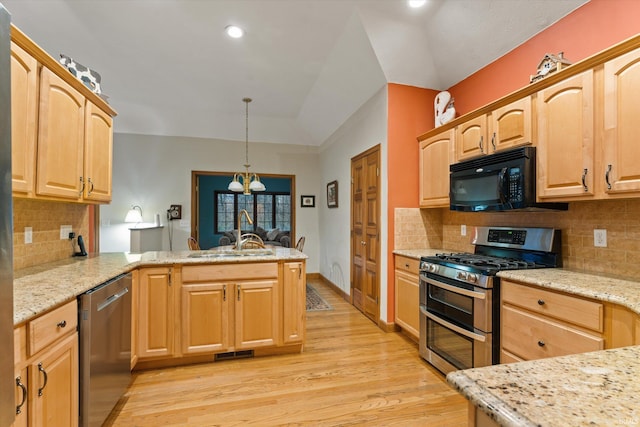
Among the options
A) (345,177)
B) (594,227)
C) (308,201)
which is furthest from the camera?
(308,201)

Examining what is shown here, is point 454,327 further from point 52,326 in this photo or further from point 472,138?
point 52,326

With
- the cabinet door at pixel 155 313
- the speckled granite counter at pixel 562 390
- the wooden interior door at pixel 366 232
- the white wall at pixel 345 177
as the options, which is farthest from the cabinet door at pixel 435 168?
the cabinet door at pixel 155 313

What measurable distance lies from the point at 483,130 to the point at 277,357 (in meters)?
2.67

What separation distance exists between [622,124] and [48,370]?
10.1 feet

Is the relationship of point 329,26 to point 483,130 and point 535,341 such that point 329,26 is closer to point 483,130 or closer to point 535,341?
point 483,130

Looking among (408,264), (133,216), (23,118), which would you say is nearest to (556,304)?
(408,264)

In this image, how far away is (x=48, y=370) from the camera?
4.31 ft

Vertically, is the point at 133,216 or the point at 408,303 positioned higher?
the point at 133,216

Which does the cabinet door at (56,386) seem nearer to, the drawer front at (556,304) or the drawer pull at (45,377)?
the drawer pull at (45,377)

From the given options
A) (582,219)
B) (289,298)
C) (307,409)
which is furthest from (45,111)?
(582,219)

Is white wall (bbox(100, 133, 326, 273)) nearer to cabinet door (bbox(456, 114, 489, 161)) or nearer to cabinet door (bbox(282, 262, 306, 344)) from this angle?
cabinet door (bbox(282, 262, 306, 344))

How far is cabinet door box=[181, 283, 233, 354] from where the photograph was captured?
2512 mm

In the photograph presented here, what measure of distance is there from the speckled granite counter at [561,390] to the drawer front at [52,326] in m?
1.55

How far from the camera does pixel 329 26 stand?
9.89 ft
